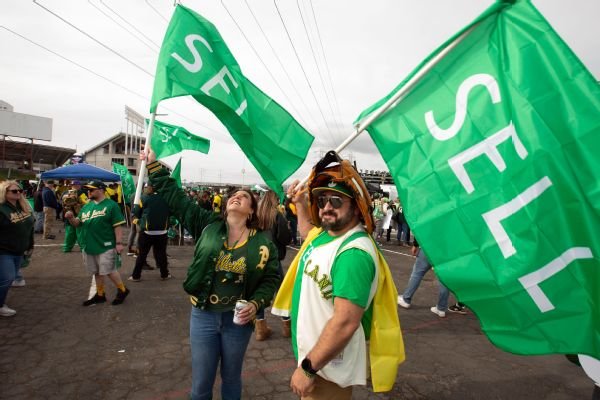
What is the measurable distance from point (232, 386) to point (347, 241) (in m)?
1.62

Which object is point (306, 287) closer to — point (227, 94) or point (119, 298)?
point (227, 94)

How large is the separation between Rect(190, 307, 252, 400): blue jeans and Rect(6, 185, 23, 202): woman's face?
12.8ft

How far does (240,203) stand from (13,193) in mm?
4044

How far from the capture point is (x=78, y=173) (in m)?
14.1

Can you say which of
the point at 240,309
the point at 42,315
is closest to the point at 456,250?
the point at 240,309

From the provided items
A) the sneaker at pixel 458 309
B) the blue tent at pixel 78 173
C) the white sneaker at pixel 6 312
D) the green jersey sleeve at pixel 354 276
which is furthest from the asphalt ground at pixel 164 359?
the blue tent at pixel 78 173

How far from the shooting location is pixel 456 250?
5.82 feet

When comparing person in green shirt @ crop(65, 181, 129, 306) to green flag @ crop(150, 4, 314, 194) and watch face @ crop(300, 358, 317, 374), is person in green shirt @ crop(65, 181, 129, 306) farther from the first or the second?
watch face @ crop(300, 358, 317, 374)

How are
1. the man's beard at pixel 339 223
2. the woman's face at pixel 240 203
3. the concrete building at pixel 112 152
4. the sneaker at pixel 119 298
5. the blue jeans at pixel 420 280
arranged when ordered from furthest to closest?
the concrete building at pixel 112 152, the blue jeans at pixel 420 280, the sneaker at pixel 119 298, the woman's face at pixel 240 203, the man's beard at pixel 339 223

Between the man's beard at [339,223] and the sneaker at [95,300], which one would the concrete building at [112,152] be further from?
the man's beard at [339,223]

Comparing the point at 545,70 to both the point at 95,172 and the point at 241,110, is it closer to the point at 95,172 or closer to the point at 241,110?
the point at 241,110

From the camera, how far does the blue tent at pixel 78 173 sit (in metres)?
13.8

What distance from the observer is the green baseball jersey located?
5.17m

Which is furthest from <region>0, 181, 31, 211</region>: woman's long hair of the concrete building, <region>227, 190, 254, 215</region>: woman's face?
the concrete building
